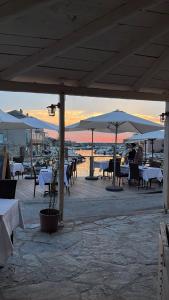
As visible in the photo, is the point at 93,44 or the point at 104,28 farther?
the point at 93,44

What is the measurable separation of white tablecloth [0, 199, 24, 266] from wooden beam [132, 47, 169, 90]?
3132 millimetres

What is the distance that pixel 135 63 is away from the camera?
5441 millimetres

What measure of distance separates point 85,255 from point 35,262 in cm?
67

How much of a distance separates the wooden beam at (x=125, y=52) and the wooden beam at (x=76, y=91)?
7.2 inches

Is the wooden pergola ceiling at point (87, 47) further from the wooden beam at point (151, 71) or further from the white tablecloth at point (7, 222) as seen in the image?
the white tablecloth at point (7, 222)

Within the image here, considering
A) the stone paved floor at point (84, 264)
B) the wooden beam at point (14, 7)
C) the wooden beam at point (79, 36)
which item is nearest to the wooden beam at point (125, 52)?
the wooden beam at point (79, 36)

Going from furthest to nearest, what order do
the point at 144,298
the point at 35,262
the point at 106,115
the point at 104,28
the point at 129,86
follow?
the point at 106,115 < the point at 129,86 < the point at 35,262 < the point at 104,28 < the point at 144,298

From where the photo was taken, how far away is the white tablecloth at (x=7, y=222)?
127 inches

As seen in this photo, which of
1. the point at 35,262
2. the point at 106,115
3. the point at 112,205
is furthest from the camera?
the point at 106,115

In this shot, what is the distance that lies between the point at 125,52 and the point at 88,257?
2.90m

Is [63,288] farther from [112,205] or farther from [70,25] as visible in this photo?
[112,205]

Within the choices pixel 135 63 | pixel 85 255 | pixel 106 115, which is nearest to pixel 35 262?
pixel 85 255

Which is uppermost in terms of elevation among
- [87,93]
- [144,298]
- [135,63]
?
[135,63]

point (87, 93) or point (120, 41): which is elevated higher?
point (120, 41)
